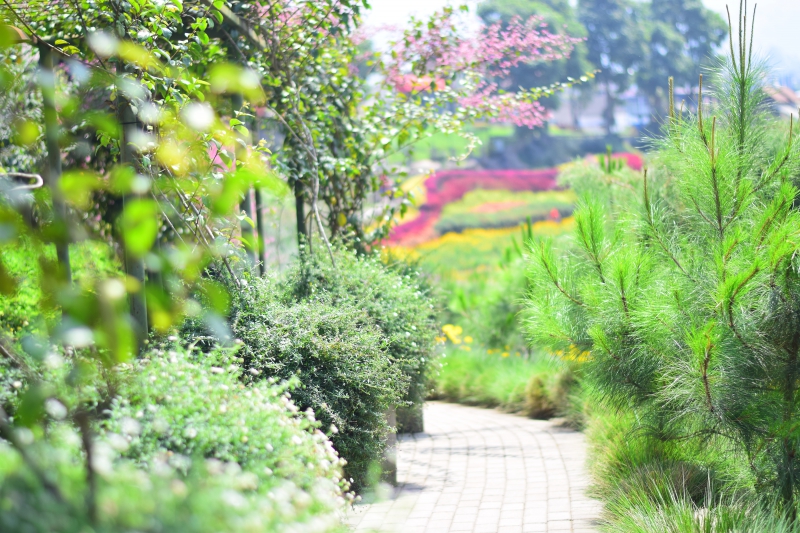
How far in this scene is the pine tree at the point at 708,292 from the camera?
2965 millimetres

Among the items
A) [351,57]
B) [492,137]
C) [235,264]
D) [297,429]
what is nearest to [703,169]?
[297,429]

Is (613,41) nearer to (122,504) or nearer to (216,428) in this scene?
(216,428)

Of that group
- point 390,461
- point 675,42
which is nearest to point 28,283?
point 390,461

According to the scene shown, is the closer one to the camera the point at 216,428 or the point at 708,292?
the point at 216,428

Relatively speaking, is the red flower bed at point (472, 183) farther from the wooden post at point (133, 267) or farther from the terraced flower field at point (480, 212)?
the wooden post at point (133, 267)

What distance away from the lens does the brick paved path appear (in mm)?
3660

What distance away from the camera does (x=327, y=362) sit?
3564 mm

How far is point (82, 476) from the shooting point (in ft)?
5.11

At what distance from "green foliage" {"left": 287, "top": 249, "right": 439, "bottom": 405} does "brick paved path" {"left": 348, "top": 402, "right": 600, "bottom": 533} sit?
565mm

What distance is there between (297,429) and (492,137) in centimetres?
3641

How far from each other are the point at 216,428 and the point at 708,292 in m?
2.09

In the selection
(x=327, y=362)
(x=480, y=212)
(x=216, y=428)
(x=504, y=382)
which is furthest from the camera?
(x=480, y=212)

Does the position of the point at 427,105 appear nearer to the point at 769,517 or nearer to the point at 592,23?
the point at 769,517

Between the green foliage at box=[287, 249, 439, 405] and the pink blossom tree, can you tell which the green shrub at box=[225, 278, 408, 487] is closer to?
the green foliage at box=[287, 249, 439, 405]
